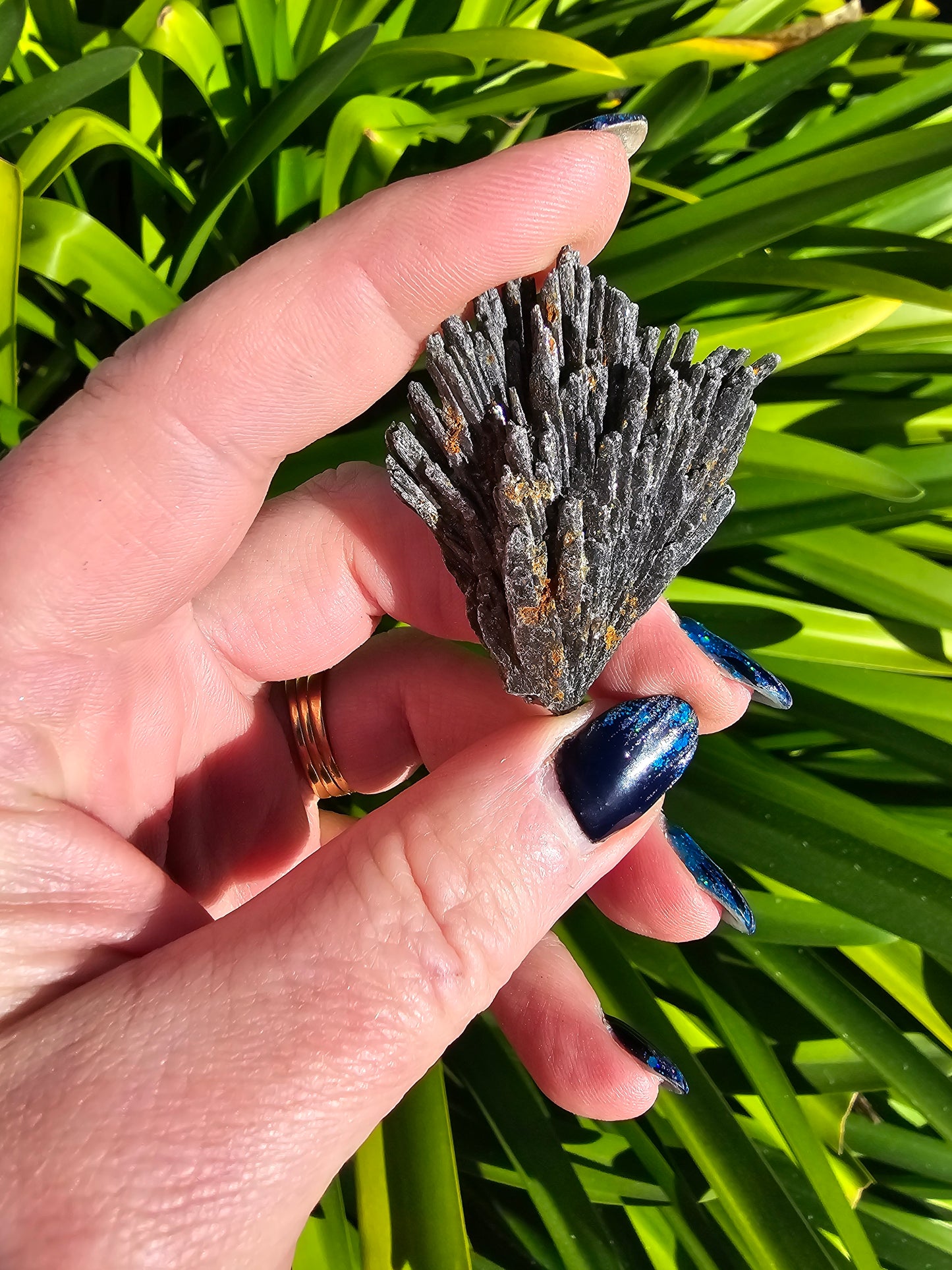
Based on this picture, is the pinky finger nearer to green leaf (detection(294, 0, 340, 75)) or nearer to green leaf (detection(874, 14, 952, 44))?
green leaf (detection(294, 0, 340, 75))

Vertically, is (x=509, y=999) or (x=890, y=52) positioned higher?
(x=890, y=52)

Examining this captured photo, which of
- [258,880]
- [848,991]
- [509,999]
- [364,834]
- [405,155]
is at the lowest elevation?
[848,991]

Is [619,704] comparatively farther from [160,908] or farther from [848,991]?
[848,991]

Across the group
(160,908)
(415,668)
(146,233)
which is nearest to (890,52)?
(146,233)

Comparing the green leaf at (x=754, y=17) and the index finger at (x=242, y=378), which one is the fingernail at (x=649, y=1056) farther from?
the green leaf at (x=754, y=17)

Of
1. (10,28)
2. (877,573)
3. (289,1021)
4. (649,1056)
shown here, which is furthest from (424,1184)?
(10,28)

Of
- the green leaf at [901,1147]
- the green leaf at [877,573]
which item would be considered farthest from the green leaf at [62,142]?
the green leaf at [901,1147]

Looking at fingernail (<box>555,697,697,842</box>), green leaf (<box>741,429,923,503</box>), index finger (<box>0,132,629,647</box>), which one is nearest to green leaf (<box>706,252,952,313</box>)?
green leaf (<box>741,429,923,503</box>)
